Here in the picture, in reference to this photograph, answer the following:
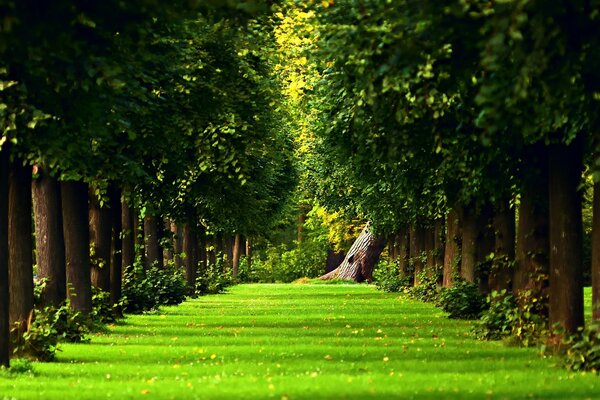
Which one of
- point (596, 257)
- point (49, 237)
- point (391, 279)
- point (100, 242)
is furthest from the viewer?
point (391, 279)

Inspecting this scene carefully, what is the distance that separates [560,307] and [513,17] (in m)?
9.55

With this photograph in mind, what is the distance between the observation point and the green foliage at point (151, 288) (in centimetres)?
3975

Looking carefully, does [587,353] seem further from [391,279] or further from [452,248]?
[391,279]

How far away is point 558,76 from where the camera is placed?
47.2 feet

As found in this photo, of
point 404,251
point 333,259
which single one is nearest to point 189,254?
point 404,251

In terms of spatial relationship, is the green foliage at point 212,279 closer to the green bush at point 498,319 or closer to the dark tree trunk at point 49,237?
the dark tree trunk at point 49,237

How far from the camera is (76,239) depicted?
90.2 feet

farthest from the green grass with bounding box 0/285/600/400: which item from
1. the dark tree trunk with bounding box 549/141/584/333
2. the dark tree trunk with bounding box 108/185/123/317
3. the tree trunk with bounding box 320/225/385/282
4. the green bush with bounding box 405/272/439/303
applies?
the tree trunk with bounding box 320/225/385/282

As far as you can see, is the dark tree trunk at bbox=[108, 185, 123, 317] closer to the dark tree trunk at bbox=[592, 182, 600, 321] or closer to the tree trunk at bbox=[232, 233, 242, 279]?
the dark tree trunk at bbox=[592, 182, 600, 321]

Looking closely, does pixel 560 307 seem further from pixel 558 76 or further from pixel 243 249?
pixel 243 249

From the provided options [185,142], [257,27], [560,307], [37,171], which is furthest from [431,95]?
[185,142]

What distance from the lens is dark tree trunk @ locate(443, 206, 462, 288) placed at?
40.8 meters

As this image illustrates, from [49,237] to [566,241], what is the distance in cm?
979

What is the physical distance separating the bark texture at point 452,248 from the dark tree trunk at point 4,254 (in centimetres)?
2330
